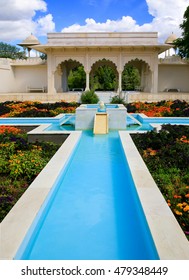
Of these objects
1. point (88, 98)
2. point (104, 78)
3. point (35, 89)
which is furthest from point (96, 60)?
point (104, 78)

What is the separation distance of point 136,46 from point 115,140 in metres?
13.5

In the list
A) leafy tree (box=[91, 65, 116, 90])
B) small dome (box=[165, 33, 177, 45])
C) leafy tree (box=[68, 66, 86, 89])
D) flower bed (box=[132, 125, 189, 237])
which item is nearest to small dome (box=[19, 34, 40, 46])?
leafy tree (box=[68, 66, 86, 89])

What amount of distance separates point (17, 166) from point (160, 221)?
302cm

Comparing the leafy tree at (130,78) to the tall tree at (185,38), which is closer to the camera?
the tall tree at (185,38)

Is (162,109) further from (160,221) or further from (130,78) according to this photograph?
(130,78)

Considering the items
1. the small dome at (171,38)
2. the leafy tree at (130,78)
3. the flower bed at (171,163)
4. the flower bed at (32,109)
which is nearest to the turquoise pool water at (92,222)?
the flower bed at (171,163)

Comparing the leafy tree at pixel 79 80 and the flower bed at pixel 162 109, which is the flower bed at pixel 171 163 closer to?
the flower bed at pixel 162 109

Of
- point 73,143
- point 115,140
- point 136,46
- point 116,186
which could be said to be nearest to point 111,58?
point 136,46

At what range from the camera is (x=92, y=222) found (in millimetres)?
3908

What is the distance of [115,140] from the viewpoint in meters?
8.98

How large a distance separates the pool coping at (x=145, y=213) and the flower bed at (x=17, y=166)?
0.27m

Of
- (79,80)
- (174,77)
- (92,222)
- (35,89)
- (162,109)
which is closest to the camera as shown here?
(92,222)

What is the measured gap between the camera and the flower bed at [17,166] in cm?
458

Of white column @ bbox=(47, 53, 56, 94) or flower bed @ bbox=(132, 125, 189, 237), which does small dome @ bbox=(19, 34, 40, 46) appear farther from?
flower bed @ bbox=(132, 125, 189, 237)
